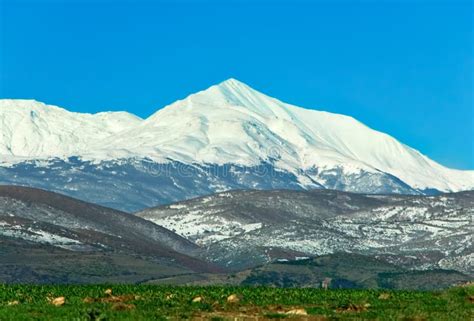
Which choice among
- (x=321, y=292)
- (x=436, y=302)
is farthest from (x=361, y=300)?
(x=321, y=292)

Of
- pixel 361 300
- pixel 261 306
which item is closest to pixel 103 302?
pixel 261 306

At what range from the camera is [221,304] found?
4875 cm

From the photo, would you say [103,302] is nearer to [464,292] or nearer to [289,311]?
[289,311]

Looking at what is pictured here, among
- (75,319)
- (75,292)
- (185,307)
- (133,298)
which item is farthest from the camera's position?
(75,292)

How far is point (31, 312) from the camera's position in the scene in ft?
144

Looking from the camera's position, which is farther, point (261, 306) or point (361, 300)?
point (361, 300)

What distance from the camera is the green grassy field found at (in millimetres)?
43375

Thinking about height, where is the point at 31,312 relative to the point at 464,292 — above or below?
below

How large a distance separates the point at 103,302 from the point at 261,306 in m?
6.74

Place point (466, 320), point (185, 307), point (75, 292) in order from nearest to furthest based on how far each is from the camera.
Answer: point (466, 320), point (185, 307), point (75, 292)

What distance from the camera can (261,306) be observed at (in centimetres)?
4825

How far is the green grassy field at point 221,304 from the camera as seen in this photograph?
43375mm

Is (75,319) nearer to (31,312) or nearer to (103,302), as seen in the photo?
(31,312)

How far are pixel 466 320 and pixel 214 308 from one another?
10232mm
